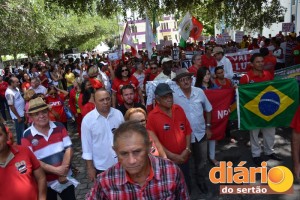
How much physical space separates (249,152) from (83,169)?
3.32 meters

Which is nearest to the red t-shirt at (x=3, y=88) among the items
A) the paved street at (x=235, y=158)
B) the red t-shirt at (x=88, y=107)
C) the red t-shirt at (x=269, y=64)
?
the paved street at (x=235, y=158)

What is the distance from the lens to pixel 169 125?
384cm

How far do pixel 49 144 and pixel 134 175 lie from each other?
5.54ft

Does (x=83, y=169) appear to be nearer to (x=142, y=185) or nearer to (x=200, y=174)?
(x=200, y=174)

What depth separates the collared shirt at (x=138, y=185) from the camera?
1965 millimetres

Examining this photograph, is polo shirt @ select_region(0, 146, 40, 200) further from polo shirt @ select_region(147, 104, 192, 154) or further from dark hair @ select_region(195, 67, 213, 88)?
dark hair @ select_region(195, 67, 213, 88)

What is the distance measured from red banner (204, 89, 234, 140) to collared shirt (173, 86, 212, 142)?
45.9 inches

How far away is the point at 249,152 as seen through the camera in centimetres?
617

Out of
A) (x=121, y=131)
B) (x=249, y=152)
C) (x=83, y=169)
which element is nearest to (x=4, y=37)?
(x=83, y=169)

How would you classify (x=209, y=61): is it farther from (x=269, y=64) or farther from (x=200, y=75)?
(x=200, y=75)

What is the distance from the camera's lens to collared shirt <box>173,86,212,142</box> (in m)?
4.53

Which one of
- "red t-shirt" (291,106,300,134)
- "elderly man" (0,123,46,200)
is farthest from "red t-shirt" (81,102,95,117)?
"red t-shirt" (291,106,300,134)

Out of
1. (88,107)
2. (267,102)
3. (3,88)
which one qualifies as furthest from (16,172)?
(3,88)

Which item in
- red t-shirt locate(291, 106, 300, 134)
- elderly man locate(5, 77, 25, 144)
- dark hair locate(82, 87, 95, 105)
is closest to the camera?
red t-shirt locate(291, 106, 300, 134)
